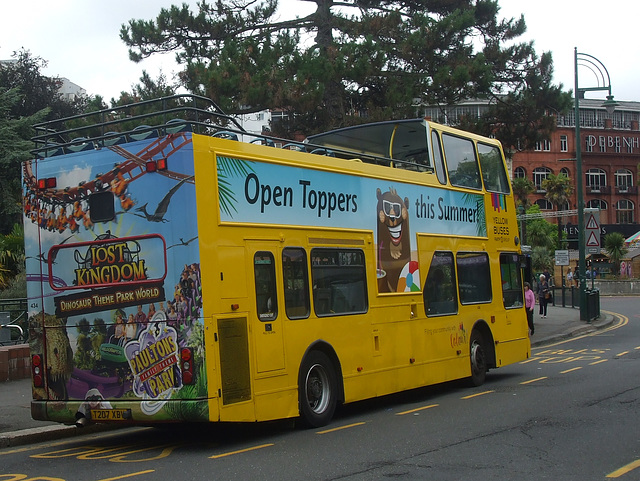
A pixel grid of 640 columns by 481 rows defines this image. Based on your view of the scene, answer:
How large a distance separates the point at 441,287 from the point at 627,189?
339ft

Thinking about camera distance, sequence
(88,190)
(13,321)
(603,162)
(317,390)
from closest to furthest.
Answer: (88,190)
(317,390)
(13,321)
(603,162)

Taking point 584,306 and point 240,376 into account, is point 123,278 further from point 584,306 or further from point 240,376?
point 584,306

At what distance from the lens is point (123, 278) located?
938cm

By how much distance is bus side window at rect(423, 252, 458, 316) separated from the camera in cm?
1370

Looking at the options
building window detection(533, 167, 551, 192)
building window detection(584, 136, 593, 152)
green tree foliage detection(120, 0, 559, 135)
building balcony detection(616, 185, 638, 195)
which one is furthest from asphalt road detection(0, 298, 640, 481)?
building balcony detection(616, 185, 638, 195)

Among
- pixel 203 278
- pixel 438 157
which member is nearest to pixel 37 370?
pixel 203 278

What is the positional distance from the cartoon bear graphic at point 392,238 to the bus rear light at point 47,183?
4.71 metres

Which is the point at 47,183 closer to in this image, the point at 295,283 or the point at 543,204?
the point at 295,283

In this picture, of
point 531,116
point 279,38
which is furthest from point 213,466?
point 531,116

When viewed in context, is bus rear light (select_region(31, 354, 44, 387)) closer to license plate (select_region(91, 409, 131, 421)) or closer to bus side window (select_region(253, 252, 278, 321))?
license plate (select_region(91, 409, 131, 421))

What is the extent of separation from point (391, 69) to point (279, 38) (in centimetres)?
318

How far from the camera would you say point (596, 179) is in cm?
10856

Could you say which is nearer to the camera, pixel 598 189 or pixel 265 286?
pixel 265 286

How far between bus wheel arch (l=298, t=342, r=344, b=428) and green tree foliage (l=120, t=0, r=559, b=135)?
36.9 feet
